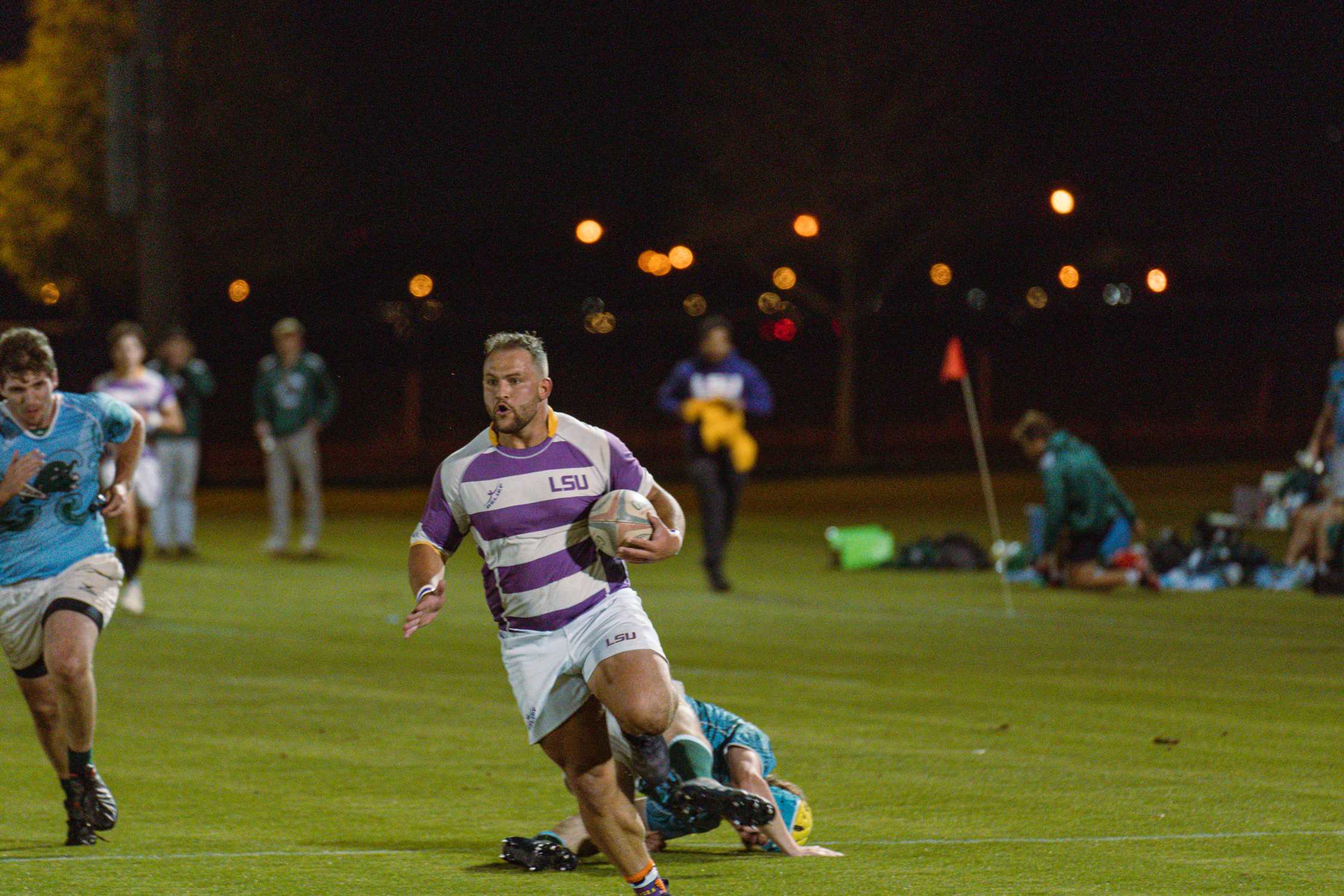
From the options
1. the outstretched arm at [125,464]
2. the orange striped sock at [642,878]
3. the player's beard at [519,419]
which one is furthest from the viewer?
the outstretched arm at [125,464]

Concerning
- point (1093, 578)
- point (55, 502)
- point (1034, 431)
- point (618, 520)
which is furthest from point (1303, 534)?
point (618, 520)

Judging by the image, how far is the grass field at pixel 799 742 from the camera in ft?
23.1

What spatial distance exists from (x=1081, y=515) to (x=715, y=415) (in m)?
2.94

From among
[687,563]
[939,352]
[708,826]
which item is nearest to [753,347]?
[939,352]

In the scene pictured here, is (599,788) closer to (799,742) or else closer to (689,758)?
(689,758)

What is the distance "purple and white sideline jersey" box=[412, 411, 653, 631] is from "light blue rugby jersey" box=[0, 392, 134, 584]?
2.12 m

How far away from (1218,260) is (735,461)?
89.8 feet

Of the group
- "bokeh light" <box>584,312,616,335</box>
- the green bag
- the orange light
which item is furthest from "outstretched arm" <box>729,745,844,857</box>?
"bokeh light" <box>584,312,616,335</box>

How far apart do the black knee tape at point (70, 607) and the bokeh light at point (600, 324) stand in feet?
98.4

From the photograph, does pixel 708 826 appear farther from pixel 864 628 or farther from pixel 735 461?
pixel 735 461

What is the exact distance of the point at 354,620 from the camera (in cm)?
1502

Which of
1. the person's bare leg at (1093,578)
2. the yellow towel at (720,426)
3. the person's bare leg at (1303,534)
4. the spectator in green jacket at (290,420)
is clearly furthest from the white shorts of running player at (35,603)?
the spectator in green jacket at (290,420)

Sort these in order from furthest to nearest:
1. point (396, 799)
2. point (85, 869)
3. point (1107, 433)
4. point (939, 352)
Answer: point (939, 352) → point (1107, 433) → point (396, 799) → point (85, 869)

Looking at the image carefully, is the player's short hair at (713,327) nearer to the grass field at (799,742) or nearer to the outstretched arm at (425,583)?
the grass field at (799,742)
